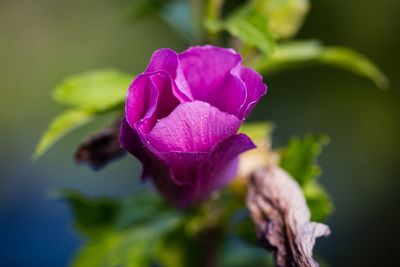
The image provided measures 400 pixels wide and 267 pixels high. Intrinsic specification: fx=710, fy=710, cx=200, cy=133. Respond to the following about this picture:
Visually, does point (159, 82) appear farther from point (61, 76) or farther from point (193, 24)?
point (61, 76)

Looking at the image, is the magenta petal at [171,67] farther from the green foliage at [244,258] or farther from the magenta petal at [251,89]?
the green foliage at [244,258]

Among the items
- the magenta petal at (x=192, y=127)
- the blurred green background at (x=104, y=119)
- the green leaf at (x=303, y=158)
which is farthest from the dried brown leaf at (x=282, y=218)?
the blurred green background at (x=104, y=119)

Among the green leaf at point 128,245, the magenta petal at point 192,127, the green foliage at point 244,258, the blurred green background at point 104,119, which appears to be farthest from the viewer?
the blurred green background at point 104,119

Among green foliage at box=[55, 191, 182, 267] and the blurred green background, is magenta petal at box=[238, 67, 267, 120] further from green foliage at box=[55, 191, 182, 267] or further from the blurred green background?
the blurred green background

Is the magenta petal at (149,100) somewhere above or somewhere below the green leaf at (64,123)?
below

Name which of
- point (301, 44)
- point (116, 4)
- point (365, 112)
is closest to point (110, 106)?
point (301, 44)
